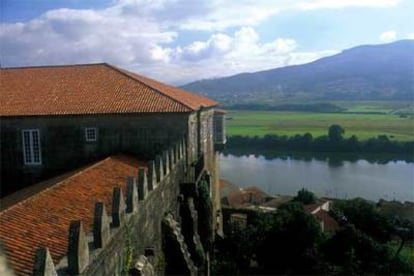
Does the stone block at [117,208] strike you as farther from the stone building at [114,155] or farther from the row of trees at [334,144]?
the row of trees at [334,144]

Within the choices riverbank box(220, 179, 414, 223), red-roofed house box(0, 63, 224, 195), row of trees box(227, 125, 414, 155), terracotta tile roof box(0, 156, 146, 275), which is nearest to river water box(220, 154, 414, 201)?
row of trees box(227, 125, 414, 155)

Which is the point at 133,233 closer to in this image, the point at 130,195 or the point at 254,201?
the point at 130,195

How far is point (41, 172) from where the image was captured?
63.1 feet

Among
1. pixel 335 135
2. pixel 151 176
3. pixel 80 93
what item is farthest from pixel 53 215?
pixel 335 135

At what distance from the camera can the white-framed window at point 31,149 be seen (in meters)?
19.1

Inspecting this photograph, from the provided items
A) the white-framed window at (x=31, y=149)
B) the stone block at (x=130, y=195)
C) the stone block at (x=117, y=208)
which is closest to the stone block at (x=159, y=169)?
the stone block at (x=130, y=195)

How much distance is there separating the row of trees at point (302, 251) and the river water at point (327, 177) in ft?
94.0

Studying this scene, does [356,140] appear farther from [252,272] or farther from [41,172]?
[41,172]

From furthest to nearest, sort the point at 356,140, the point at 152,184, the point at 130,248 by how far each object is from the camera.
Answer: the point at 356,140, the point at 152,184, the point at 130,248

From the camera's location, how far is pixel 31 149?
19.3 m

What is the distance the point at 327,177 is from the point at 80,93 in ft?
162

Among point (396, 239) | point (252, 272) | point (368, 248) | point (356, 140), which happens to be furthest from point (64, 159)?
point (356, 140)

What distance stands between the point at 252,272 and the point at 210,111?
8691 millimetres

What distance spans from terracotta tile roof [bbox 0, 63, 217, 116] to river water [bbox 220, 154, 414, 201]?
1461 inches
